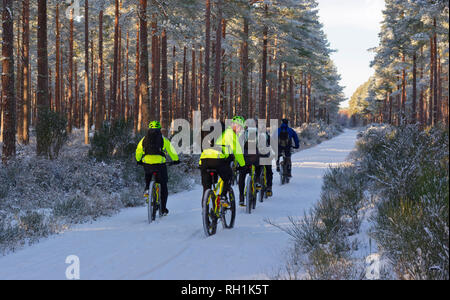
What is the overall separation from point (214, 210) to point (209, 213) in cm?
19

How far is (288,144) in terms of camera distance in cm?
1332

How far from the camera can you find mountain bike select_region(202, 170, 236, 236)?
6.44 meters

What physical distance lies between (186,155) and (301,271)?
1152cm

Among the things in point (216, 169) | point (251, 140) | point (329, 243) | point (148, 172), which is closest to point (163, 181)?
point (148, 172)

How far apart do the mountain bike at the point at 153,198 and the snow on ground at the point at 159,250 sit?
0.21 meters

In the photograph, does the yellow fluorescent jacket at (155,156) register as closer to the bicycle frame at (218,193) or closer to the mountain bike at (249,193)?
the bicycle frame at (218,193)

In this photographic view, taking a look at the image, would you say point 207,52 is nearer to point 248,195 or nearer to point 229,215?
point 248,195

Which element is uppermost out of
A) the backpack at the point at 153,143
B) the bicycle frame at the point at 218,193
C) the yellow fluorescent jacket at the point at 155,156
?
the backpack at the point at 153,143

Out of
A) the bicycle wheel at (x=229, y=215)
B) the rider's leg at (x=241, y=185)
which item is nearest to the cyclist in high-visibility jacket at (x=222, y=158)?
the bicycle wheel at (x=229, y=215)


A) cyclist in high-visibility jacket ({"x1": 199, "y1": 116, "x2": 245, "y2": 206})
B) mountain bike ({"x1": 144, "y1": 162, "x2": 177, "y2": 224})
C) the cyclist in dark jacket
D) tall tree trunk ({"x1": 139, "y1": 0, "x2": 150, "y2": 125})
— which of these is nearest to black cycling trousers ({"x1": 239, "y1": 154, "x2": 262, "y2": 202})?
cyclist in high-visibility jacket ({"x1": 199, "y1": 116, "x2": 245, "y2": 206})

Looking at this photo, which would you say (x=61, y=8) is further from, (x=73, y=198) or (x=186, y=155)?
(x=73, y=198)

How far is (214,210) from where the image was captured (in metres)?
6.72

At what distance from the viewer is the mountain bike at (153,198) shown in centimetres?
753

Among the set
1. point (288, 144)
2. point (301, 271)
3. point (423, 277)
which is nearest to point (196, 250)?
point (301, 271)
